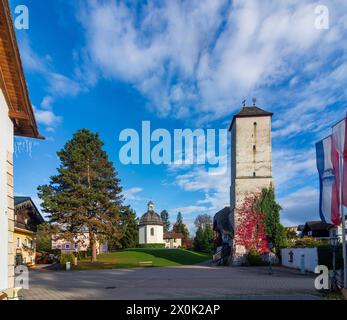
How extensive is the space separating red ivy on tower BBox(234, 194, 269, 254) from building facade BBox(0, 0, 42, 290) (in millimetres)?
23359

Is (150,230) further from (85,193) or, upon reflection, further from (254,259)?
(254,259)

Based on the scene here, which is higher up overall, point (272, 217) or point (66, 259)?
point (272, 217)

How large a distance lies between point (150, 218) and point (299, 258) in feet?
161

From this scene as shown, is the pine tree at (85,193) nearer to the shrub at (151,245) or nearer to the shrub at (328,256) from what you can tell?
the shrub at (328,256)

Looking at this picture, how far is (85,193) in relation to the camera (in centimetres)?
3186

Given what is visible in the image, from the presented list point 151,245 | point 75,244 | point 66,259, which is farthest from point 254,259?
point 151,245

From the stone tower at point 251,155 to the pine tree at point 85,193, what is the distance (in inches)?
516

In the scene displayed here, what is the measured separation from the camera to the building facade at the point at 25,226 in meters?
27.8

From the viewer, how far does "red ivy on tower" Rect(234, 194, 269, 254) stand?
28188 mm

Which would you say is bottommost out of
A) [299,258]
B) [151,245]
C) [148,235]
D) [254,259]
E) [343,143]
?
[151,245]

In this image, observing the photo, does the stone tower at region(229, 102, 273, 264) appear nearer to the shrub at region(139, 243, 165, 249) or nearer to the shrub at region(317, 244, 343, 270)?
the shrub at region(317, 244, 343, 270)

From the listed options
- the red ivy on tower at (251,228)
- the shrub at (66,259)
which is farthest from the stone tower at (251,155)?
the shrub at (66,259)
